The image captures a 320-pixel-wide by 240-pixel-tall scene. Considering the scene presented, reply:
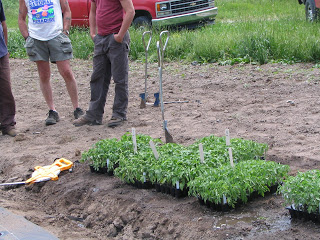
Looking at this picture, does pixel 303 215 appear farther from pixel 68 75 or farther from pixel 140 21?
pixel 140 21

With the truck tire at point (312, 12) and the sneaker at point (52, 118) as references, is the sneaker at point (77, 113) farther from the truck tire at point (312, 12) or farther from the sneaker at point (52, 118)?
the truck tire at point (312, 12)

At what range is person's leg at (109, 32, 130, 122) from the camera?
20.7 feet

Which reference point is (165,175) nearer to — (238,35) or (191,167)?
(191,167)

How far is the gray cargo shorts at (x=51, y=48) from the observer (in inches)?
259

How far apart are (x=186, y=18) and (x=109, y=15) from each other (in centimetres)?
678

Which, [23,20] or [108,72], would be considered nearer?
[108,72]

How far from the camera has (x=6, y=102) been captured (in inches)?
261

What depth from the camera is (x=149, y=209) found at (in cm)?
410

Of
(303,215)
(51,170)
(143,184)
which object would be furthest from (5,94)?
(303,215)

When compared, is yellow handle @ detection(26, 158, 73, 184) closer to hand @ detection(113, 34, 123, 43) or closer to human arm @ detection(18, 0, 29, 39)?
hand @ detection(113, 34, 123, 43)

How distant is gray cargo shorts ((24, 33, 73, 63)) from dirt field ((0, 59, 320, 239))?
94 cm

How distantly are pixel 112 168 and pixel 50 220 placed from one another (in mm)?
830

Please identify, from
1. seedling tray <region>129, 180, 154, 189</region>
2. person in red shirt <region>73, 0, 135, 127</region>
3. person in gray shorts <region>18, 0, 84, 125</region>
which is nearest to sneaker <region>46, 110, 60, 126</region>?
person in red shirt <region>73, 0, 135, 127</region>

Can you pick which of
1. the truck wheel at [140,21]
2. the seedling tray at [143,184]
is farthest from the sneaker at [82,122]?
the truck wheel at [140,21]
